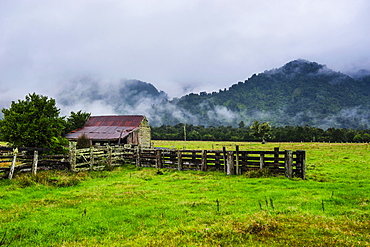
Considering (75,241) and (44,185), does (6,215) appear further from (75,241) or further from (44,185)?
(44,185)

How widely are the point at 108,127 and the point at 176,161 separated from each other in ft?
96.5

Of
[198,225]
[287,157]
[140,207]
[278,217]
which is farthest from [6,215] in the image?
[287,157]

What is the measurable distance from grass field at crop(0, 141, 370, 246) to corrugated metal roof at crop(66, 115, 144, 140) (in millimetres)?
28035

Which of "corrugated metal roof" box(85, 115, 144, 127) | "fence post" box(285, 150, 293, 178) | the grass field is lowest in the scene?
the grass field

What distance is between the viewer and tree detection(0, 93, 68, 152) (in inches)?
790

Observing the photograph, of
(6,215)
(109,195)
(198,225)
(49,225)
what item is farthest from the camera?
(109,195)

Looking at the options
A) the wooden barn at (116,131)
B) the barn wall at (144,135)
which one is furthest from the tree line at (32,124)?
the barn wall at (144,135)

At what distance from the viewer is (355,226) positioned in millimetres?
5930

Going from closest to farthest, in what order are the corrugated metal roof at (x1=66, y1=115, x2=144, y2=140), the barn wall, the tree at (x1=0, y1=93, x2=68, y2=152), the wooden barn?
1. the tree at (x1=0, y1=93, x2=68, y2=152)
2. the wooden barn
3. the corrugated metal roof at (x1=66, y1=115, x2=144, y2=140)
4. the barn wall

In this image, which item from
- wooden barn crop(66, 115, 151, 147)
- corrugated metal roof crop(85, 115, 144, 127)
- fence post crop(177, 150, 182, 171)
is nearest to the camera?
fence post crop(177, 150, 182, 171)

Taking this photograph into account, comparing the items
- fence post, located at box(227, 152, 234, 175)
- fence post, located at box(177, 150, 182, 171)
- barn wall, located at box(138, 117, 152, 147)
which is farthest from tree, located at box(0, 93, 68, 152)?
barn wall, located at box(138, 117, 152, 147)

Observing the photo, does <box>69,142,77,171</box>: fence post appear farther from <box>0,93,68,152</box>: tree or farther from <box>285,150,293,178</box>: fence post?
<box>285,150,293,178</box>: fence post

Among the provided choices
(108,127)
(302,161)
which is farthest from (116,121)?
(302,161)

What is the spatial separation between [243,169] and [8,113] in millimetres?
20582
